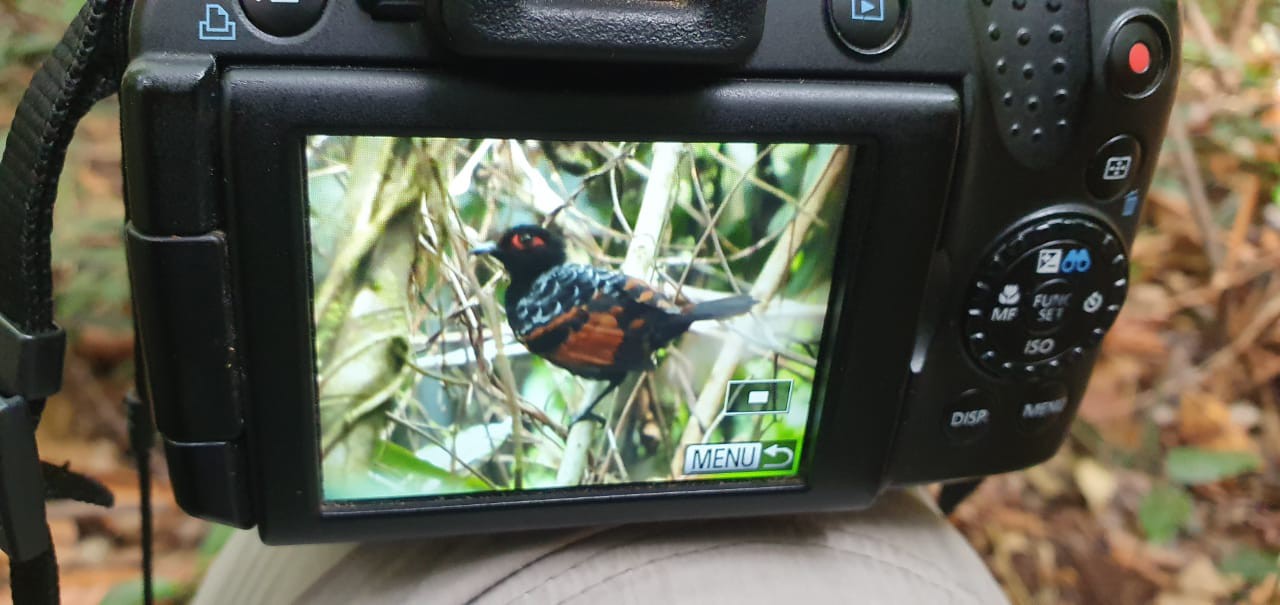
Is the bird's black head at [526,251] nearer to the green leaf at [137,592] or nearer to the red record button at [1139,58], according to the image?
the red record button at [1139,58]

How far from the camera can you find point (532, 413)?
40cm

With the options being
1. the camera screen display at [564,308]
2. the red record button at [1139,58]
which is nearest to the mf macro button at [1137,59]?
the red record button at [1139,58]

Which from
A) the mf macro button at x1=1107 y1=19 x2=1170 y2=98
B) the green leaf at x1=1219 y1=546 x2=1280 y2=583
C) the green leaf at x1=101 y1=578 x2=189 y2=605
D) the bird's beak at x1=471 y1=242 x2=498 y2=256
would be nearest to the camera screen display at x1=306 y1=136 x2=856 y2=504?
the bird's beak at x1=471 y1=242 x2=498 y2=256

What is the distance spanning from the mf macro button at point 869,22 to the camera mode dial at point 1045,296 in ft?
0.31

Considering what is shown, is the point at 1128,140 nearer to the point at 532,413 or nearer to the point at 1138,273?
the point at 532,413

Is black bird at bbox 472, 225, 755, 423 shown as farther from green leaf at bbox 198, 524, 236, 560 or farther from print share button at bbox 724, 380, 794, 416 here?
green leaf at bbox 198, 524, 236, 560

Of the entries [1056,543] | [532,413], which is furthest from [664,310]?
[1056,543]

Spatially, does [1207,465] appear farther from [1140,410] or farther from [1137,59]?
A: [1137,59]

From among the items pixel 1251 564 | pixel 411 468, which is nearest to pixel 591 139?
pixel 411 468

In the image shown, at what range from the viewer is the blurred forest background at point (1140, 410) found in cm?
94

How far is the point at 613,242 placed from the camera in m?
0.38

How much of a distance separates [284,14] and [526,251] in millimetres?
112

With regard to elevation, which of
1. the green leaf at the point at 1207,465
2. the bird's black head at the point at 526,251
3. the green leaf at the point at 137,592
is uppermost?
the bird's black head at the point at 526,251

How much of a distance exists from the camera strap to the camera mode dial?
327 millimetres
